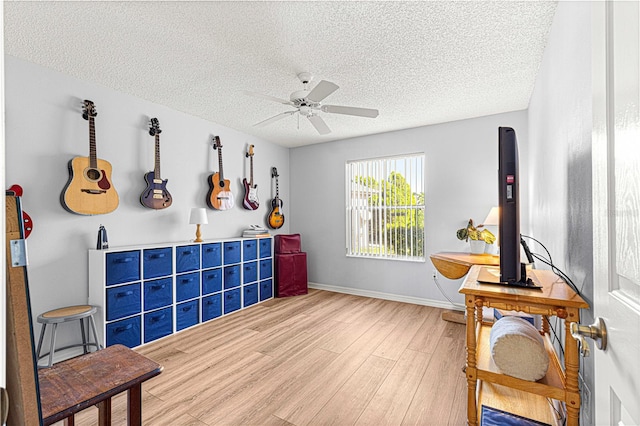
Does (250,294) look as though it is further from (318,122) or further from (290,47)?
(290,47)

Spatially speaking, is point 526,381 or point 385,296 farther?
point 385,296

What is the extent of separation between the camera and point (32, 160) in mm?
2406

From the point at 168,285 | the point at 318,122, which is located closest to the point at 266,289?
the point at 168,285

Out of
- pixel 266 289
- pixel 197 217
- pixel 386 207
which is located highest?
pixel 386 207

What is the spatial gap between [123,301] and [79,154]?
140 cm

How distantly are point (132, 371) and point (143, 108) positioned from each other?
2.91 meters

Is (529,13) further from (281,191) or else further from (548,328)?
(281,191)

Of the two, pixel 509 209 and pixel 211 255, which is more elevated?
pixel 509 209

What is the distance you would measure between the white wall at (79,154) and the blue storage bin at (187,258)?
345mm

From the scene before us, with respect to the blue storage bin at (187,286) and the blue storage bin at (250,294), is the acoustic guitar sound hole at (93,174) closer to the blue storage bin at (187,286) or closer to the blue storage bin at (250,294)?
the blue storage bin at (187,286)

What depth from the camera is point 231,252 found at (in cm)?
386

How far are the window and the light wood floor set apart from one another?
109cm

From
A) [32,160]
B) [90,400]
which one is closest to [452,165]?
[90,400]

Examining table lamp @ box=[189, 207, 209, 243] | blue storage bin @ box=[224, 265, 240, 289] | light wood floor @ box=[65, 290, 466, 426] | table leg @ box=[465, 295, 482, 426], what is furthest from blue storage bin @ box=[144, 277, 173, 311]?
table leg @ box=[465, 295, 482, 426]
